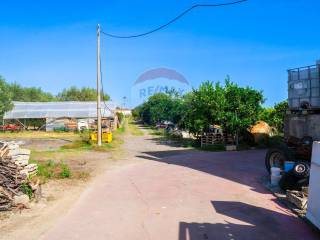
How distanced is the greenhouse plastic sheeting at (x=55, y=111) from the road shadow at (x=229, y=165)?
28.1 meters

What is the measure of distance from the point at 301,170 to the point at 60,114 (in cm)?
4165

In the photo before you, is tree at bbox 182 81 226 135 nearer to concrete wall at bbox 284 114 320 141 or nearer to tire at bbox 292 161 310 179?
concrete wall at bbox 284 114 320 141

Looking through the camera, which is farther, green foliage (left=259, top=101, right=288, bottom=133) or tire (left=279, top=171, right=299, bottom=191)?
green foliage (left=259, top=101, right=288, bottom=133)

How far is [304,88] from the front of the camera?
1476cm

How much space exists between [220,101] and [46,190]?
14.8 m

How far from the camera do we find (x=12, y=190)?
9.61m

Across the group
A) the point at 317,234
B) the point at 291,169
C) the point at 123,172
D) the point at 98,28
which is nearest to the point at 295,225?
the point at 317,234

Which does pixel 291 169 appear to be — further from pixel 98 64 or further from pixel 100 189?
pixel 98 64

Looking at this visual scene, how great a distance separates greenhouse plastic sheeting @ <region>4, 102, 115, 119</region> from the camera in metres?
48.1

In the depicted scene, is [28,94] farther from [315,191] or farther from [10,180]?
[315,191]

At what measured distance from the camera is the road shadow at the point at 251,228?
7.20m

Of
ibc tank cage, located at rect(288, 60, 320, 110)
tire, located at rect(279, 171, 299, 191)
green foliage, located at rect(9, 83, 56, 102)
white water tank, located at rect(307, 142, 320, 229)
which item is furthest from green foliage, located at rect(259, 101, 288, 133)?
green foliage, located at rect(9, 83, 56, 102)

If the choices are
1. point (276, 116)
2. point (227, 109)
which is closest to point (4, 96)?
point (227, 109)

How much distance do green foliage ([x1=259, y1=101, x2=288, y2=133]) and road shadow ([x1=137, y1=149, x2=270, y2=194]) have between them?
6292 mm
